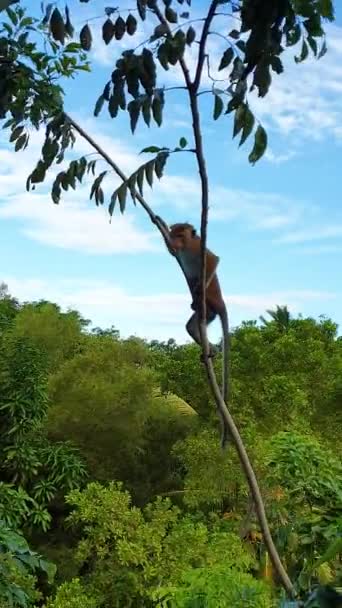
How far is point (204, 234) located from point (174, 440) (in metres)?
7.74

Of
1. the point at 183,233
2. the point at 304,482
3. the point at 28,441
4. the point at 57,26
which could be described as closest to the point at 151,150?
the point at 57,26

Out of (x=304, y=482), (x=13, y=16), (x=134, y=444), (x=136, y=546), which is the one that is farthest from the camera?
(x=134, y=444)

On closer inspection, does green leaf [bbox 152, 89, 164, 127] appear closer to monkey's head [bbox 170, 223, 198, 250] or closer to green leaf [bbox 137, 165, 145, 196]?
green leaf [bbox 137, 165, 145, 196]

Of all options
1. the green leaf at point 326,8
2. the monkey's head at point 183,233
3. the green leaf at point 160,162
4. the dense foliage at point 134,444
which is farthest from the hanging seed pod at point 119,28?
the dense foliage at point 134,444

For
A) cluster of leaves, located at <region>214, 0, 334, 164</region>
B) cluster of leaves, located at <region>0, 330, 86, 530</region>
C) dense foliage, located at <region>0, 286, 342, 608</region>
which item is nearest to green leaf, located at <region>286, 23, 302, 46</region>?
cluster of leaves, located at <region>214, 0, 334, 164</region>

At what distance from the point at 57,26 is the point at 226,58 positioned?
283mm

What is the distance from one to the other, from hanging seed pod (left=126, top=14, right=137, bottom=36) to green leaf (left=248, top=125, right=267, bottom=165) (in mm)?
263

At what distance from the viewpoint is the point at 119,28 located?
1387mm

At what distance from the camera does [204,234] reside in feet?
4.91

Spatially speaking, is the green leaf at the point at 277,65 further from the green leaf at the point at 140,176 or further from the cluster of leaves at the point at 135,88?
the green leaf at the point at 140,176

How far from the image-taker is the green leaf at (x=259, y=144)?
139cm

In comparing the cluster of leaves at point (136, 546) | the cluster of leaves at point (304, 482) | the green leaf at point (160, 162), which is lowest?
the cluster of leaves at point (136, 546)

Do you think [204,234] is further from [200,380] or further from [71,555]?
[200,380]

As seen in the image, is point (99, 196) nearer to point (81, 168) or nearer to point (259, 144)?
point (81, 168)
